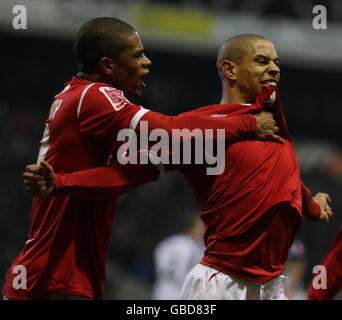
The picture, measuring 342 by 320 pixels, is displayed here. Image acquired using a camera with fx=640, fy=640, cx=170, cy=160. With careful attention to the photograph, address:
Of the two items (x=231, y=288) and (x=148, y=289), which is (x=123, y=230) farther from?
(x=231, y=288)

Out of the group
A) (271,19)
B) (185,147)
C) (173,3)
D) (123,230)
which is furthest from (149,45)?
(185,147)

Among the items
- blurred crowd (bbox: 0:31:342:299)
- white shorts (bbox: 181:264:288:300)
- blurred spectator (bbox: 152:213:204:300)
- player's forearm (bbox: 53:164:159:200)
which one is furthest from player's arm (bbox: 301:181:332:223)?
blurred crowd (bbox: 0:31:342:299)

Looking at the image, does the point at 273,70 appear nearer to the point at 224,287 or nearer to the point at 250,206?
the point at 250,206

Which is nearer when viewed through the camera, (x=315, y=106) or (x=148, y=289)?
(x=148, y=289)

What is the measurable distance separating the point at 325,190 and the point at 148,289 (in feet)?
16.0

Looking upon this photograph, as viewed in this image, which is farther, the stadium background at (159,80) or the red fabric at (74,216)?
the stadium background at (159,80)

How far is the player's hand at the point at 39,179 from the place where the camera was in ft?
8.96

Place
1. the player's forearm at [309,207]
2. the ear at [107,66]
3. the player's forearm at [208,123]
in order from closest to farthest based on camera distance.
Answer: the player's forearm at [208,123], the ear at [107,66], the player's forearm at [309,207]

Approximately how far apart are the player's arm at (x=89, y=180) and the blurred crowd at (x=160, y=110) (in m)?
6.85

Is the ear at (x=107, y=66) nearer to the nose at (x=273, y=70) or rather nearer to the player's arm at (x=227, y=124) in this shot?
the player's arm at (x=227, y=124)

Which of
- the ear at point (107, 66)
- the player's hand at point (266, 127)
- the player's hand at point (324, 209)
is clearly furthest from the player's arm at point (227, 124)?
the player's hand at point (324, 209)

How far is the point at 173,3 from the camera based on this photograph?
1291 centimetres

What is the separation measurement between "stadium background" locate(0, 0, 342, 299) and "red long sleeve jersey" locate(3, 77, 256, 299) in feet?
24.4

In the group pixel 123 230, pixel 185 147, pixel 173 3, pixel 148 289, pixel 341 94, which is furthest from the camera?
pixel 341 94
